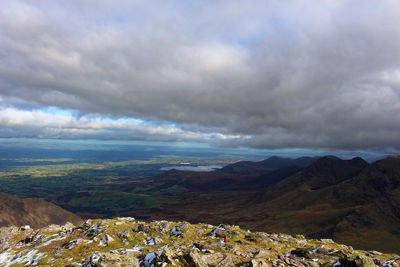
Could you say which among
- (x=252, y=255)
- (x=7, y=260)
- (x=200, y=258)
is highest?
(x=200, y=258)

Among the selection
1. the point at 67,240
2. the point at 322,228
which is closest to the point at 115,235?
the point at 67,240

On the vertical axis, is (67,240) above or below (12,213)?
above

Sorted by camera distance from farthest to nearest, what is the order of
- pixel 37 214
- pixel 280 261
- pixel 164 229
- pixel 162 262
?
pixel 37 214
pixel 164 229
pixel 280 261
pixel 162 262

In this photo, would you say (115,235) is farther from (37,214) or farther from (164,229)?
(37,214)

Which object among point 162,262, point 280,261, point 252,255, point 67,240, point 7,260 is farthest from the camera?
point 67,240

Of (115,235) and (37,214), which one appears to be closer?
(115,235)

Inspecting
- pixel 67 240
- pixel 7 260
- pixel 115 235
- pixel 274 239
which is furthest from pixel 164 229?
pixel 7 260
